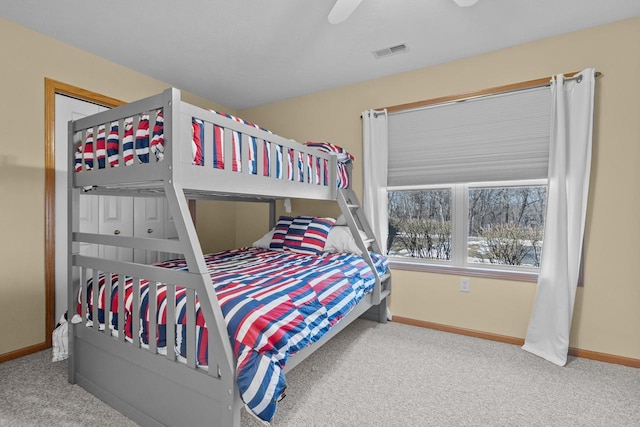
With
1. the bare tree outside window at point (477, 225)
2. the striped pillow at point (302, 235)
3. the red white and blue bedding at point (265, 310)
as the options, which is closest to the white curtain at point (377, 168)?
the bare tree outside window at point (477, 225)

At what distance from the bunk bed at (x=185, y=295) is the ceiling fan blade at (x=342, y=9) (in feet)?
2.47

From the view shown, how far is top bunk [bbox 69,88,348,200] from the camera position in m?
1.36

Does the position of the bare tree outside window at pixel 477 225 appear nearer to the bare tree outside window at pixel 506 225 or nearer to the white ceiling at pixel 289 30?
the bare tree outside window at pixel 506 225

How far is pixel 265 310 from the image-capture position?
135 centimetres

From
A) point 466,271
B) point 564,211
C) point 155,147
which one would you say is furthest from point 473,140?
point 155,147

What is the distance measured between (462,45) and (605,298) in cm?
211

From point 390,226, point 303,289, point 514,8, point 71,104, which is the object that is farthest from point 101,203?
point 514,8

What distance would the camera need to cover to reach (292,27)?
7.13ft

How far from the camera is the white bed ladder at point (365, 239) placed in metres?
2.60

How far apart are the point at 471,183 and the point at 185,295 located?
240cm

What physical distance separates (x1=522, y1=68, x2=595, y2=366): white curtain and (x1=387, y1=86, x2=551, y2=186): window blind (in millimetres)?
107

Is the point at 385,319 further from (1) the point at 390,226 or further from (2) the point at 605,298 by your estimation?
(2) the point at 605,298

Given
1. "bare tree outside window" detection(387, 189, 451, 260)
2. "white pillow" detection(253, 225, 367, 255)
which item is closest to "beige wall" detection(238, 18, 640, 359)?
"bare tree outside window" detection(387, 189, 451, 260)

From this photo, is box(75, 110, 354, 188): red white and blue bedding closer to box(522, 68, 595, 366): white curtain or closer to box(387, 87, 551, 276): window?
box(387, 87, 551, 276): window
